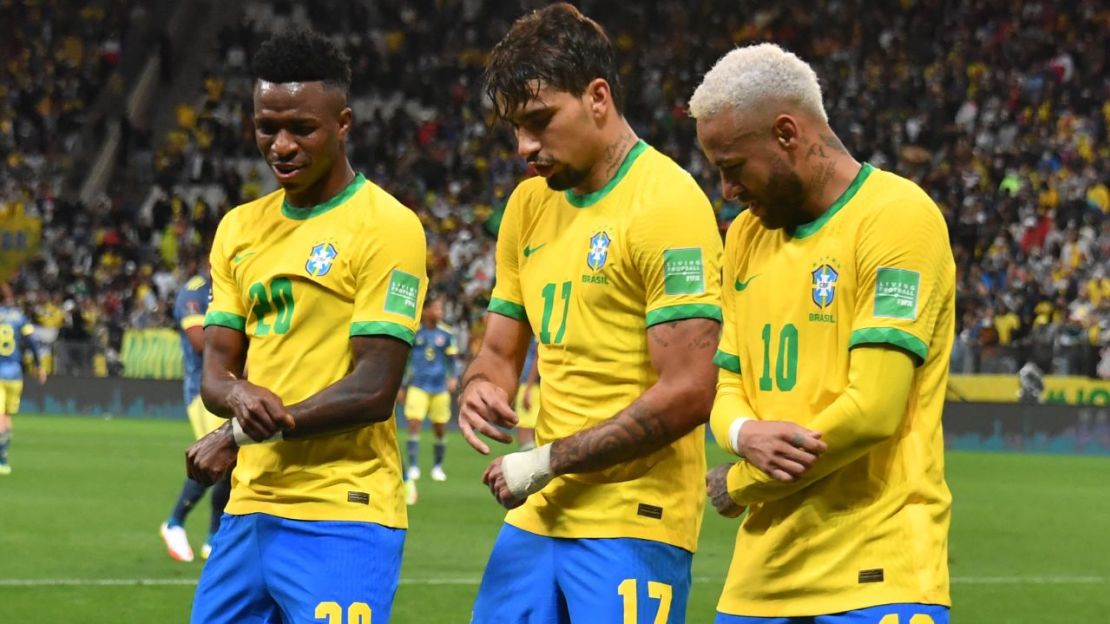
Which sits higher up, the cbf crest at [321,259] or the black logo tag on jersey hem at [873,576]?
the cbf crest at [321,259]

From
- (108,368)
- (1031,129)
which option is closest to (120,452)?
(108,368)

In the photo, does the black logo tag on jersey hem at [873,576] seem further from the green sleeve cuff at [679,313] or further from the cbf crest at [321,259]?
the cbf crest at [321,259]

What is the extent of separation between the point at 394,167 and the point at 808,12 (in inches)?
389

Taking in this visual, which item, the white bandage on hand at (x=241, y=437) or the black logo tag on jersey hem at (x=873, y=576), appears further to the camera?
the white bandage on hand at (x=241, y=437)

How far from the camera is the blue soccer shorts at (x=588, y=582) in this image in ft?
13.3

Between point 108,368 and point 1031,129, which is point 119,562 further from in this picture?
point 1031,129

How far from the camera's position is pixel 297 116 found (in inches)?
180

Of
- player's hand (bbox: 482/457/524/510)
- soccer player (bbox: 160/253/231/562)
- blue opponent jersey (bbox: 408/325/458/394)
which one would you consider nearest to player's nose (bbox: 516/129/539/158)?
player's hand (bbox: 482/457/524/510)

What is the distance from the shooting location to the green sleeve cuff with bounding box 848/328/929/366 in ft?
11.8

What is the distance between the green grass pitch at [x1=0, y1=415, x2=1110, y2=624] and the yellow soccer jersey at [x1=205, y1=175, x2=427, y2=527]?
16.5ft

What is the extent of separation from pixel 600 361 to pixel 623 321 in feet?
0.38

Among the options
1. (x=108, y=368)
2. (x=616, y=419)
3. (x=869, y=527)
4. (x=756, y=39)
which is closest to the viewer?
(x=869, y=527)

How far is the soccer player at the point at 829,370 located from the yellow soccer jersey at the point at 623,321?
0.24 m

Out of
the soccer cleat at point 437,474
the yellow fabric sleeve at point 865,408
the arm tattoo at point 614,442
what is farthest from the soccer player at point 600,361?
the soccer cleat at point 437,474
